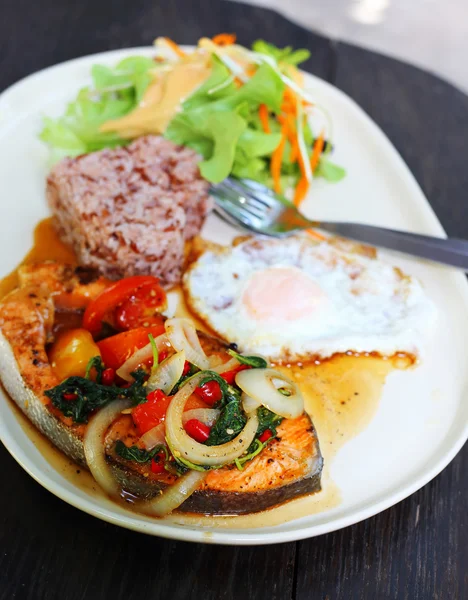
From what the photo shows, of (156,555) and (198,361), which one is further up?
(198,361)

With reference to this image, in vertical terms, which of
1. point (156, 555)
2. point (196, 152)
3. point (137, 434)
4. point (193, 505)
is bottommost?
point (156, 555)

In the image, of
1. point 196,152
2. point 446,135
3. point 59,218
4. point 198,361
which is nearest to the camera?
point 198,361

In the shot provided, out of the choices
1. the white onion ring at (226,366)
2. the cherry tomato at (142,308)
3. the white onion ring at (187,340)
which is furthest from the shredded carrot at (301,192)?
the white onion ring at (226,366)

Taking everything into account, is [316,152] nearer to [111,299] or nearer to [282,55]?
[282,55]

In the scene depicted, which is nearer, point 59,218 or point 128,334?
point 128,334

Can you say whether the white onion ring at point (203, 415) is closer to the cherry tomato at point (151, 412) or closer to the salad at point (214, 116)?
the cherry tomato at point (151, 412)

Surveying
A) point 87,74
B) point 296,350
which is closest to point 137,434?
point 296,350

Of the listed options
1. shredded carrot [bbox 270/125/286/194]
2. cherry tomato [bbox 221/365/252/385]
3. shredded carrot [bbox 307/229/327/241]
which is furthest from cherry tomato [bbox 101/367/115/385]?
shredded carrot [bbox 270/125/286/194]

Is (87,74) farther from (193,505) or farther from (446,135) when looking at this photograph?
(193,505)
